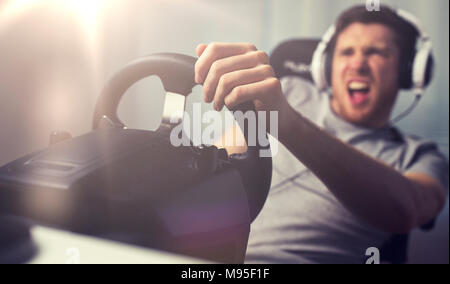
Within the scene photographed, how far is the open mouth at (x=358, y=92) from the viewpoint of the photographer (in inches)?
59.8

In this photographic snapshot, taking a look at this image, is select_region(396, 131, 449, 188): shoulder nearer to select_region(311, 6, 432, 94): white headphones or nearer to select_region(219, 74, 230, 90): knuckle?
select_region(311, 6, 432, 94): white headphones

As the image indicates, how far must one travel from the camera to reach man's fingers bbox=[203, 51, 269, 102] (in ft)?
1.26

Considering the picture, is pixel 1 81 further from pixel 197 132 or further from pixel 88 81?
pixel 197 132

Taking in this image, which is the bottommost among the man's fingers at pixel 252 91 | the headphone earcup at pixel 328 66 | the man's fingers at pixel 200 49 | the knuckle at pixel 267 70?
the headphone earcup at pixel 328 66

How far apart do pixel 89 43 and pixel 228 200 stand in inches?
39.3

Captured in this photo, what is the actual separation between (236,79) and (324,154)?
0.38 metres

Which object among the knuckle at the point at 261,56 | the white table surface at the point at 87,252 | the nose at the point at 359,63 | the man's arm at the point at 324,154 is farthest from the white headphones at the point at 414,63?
the white table surface at the point at 87,252

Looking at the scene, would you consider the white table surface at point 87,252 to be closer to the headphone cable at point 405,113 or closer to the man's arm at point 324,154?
the man's arm at point 324,154

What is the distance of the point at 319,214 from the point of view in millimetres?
1187

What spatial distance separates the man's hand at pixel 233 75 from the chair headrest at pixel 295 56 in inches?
46.3

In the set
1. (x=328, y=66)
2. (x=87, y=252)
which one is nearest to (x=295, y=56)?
(x=328, y=66)

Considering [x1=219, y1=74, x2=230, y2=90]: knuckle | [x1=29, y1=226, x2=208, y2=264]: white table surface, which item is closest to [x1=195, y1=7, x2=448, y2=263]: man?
[x1=219, y1=74, x2=230, y2=90]: knuckle

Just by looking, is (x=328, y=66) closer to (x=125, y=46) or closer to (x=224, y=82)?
(x=125, y=46)
